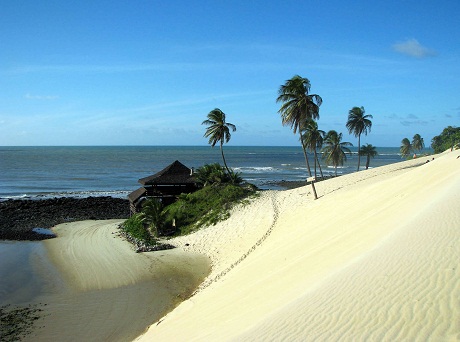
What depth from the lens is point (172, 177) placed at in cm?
3019

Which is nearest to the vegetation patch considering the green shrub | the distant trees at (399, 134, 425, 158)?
the green shrub

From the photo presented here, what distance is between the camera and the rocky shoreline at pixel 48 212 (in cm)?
Answer: 3000

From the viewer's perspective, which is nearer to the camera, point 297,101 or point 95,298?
point 95,298

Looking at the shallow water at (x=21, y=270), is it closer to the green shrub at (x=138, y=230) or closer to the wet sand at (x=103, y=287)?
the wet sand at (x=103, y=287)

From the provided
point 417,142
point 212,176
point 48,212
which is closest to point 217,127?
point 212,176

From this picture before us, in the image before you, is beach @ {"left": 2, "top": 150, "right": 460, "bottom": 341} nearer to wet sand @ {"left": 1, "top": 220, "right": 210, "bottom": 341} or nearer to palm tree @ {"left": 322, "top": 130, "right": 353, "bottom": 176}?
wet sand @ {"left": 1, "top": 220, "right": 210, "bottom": 341}

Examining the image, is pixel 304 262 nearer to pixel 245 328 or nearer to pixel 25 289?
pixel 245 328

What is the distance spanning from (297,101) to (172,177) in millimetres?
10930

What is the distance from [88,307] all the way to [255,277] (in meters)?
6.63

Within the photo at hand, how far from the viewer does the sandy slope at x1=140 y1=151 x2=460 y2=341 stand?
7.44m

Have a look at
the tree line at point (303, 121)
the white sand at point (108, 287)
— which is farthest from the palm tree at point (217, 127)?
the white sand at point (108, 287)

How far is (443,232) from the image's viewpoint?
37.0 feet

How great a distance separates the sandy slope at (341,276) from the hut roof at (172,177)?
7363 millimetres

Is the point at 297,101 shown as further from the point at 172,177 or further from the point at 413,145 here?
the point at 413,145
